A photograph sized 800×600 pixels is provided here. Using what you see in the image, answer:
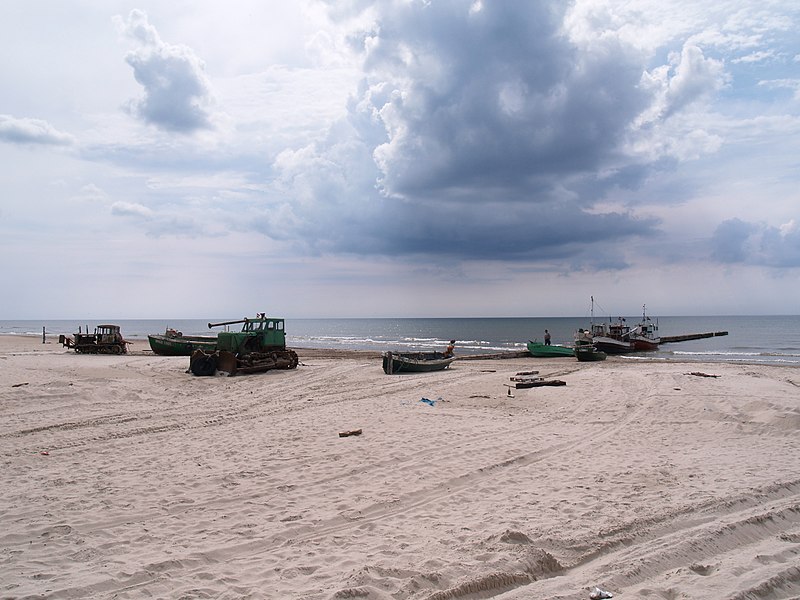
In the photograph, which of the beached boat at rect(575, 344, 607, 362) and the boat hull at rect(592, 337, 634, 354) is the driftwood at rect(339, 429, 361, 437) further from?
the boat hull at rect(592, 337, 634, 354)

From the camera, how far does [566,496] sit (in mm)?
7168

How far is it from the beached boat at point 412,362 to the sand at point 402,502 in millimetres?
10899

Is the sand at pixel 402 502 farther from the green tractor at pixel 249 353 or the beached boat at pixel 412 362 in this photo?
the beached boat at pixel 412 362

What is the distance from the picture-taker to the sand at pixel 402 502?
4895mm

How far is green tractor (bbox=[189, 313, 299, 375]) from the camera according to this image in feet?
75.0

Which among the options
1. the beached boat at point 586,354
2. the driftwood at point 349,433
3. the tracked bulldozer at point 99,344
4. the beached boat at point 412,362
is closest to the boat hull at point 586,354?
the beached boat at point 586,354

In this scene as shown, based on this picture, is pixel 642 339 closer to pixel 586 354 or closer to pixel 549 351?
pixel 549 351

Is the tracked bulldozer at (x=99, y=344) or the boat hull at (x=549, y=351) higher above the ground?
the tracked bulldozer at (x=99, y=344)

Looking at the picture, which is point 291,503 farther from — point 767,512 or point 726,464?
point 726,464

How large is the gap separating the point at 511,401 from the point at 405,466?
7925mm

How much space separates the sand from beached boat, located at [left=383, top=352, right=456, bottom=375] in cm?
1090

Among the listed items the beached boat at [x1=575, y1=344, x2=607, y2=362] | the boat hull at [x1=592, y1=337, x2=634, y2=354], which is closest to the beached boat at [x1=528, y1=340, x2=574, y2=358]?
the beached boat at [x1=575, y1=344, x2=607, y2=362]

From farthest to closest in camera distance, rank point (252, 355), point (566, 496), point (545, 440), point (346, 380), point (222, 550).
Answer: point (252, 355) → point (346, 380) → point (545, 440) → point (566, 496) → point (222, 550)

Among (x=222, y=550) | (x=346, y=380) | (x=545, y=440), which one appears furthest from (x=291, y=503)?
(x=346, y=380)
